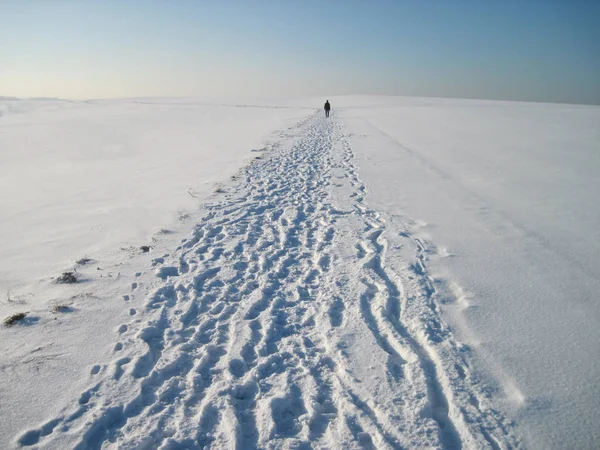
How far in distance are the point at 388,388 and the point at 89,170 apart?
1373 centimetres

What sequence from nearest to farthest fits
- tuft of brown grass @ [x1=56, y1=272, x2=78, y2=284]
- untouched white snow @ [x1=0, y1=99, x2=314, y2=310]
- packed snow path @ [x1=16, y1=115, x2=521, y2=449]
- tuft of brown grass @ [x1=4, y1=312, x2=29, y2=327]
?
1. packed snow path @ [x1=16, y1=115, x2=521, y2=449]
2. tuft of brown grass @ [x1=4, y1=312, x2=29, y2=327]
3. tuft of brown grass @ [x1=56, y1=272, x2=78, y2=284]
4. untouched white snow @ [x1=0, y1=99, x2=314, y2=310]

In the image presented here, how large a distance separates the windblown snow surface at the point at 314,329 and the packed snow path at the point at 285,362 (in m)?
0.02

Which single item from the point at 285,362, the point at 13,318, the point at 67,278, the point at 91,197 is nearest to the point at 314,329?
the point at 285,362

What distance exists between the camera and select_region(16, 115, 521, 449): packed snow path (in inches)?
108

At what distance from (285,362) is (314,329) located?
1.89 ft

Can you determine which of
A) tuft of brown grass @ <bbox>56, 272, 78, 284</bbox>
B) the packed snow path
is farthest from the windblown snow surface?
tuft of brown grass @ <bbox>56, 272, 78, 284</bbox>

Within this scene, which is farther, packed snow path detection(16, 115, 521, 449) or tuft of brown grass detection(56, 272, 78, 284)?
tuft of brown grass detection(56, 272, 78, 284)

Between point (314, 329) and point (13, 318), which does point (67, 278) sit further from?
point (314, 329)

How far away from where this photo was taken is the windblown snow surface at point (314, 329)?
2795 millimetres

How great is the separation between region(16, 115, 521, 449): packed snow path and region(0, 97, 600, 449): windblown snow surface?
0.02 metres

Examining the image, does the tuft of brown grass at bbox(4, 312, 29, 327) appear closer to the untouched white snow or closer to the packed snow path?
the untouched white snow

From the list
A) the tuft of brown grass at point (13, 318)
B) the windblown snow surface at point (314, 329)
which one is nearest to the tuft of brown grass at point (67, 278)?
the windblown snow surface at point (314, 329)

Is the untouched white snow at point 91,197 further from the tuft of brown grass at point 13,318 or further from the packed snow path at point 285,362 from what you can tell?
the packed snow path at point 285,362

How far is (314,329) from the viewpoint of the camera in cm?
392
